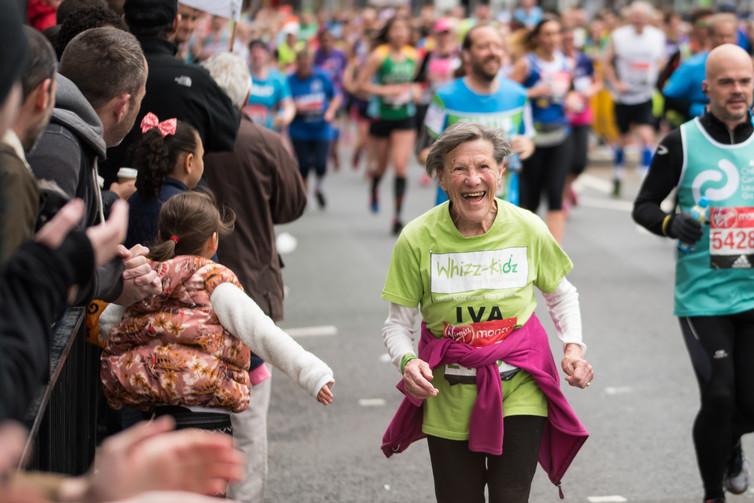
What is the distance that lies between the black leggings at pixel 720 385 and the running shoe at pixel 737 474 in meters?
0.24

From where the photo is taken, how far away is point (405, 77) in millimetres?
14664

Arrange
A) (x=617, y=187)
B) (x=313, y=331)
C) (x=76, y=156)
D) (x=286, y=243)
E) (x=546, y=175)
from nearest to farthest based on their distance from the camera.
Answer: (x=76, y=156), (x=313, y=331), (x=546, y=175), (x=286, y=243), (x=617, y=187)

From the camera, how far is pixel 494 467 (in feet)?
15.0

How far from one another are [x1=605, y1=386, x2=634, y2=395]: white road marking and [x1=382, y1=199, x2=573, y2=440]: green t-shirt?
131 inches

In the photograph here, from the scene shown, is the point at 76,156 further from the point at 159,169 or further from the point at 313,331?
the point at 313,331

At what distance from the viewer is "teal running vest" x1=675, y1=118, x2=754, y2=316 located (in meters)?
5.60

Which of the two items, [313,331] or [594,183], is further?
[594,183]

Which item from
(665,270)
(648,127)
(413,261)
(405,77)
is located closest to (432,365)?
(413,261)

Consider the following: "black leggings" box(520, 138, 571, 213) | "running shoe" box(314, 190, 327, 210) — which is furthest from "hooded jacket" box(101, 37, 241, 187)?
"running shoe" box(314, 190, 327, 210)

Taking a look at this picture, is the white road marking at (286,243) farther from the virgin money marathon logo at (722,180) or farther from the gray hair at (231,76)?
the virgin money marathon logo at (722,180)

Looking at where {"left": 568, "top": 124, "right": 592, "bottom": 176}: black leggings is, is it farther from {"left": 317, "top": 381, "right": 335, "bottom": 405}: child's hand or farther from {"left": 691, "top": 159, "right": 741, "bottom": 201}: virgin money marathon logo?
{"left": 317, "top": 381, "right": 335, "bottom": 405}: child's hand

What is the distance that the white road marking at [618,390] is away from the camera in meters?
7.80

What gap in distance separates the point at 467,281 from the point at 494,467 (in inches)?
25.5

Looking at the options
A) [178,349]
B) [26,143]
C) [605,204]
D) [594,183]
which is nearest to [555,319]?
[178,349]
